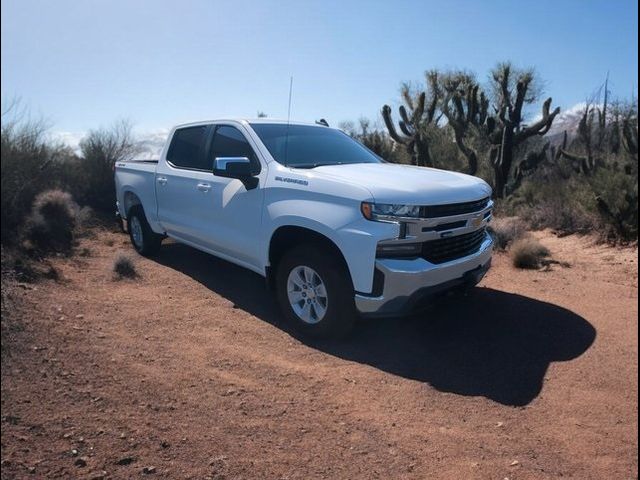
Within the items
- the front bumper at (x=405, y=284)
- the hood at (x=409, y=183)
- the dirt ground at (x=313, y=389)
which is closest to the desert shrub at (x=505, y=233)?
the dirt ground at (x=313, y=389)

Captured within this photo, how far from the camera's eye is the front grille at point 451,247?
4.29m

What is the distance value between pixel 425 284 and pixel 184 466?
7.39ft

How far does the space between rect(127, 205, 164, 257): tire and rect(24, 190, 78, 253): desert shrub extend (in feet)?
4.33

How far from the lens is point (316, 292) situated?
15.3 feet

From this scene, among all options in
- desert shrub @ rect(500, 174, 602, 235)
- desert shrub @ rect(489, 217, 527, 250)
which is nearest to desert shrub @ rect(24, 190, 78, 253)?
desert shrub @ rect(489, 217, 527, 250)

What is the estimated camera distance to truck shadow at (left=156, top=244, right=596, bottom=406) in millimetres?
3945

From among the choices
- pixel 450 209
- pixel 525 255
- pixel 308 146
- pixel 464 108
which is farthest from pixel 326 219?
pixel 464 108

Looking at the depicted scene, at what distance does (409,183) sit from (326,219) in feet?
2.49

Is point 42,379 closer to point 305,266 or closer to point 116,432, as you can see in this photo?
point 116,432

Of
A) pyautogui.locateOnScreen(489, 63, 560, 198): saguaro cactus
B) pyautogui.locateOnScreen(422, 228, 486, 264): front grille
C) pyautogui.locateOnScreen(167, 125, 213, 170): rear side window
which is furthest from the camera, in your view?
pyautogui.locateOnScreen(489, 63, 560, 198): saguaro cactus

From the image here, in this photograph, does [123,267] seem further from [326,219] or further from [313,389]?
[313,389]

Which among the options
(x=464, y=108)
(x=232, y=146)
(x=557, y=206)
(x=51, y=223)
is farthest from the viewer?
(x=464, y=108)

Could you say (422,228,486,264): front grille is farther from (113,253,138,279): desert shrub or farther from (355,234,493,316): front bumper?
(113,253,138,279): desert shrub

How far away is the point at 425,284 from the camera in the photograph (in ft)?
13.7
